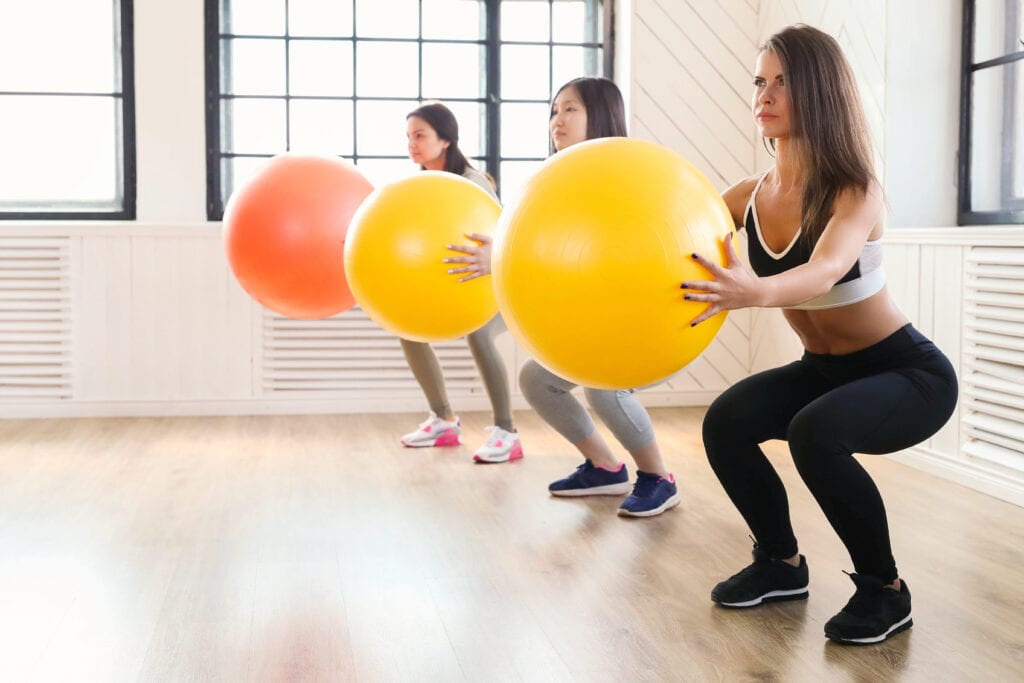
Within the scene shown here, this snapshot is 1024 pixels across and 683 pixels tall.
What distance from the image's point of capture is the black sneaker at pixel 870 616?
7.07 ft

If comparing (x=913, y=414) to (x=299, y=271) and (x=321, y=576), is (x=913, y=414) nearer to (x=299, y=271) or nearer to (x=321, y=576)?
(x=321, y=576)

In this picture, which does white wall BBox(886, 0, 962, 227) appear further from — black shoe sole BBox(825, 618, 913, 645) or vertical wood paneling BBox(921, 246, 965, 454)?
black shoe sole BBox(825, 618, 913, 645)

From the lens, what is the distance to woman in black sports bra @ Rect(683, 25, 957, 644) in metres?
2.10

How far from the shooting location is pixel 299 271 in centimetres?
299

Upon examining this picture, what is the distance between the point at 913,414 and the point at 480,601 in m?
0.97

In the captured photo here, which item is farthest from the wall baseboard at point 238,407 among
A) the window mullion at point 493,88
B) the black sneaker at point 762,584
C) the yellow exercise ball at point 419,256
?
the black sneaker at point 762,584

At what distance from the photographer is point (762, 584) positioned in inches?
94.4

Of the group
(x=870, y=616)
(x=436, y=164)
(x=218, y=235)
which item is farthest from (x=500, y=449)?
(x=870, y=616)

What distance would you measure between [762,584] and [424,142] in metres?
2.12

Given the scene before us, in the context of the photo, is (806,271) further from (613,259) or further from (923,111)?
(923,111)

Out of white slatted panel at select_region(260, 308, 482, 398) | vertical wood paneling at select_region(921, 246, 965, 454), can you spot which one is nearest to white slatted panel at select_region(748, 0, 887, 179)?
vertical wood paneling at select_region(921, 246, 965, 454)

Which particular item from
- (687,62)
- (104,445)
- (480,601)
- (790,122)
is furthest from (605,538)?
(687,62)

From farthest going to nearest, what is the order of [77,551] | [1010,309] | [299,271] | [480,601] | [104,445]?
[104,445], [1010,309], [299,271], [77,551], [480,601]

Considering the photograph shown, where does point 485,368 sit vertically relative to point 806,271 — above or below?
below
